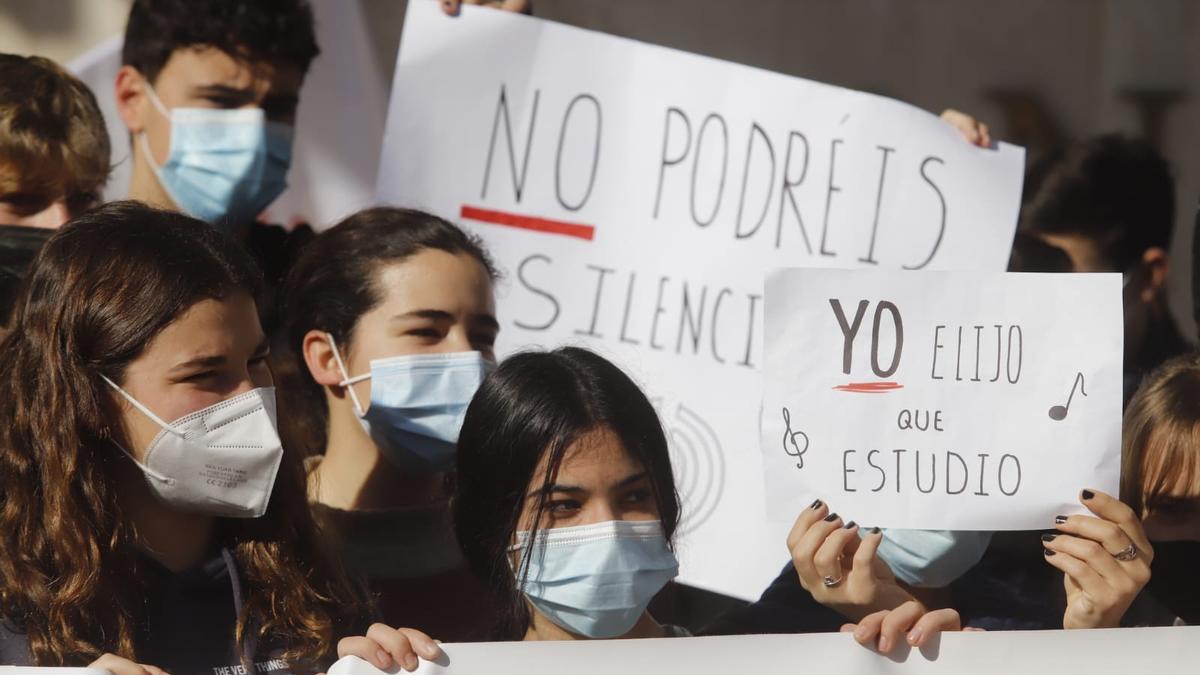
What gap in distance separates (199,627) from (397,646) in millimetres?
330

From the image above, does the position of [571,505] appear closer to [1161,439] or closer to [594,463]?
[594,463]

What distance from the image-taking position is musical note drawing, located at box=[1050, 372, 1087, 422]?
2312 mm

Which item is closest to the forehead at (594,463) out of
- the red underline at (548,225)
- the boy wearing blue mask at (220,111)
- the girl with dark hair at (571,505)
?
the girl with dark hair at (571,505)

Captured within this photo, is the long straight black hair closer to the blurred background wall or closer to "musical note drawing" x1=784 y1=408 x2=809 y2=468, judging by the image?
"musical note drawing" x1=784 y1=408 x2=809 y2=468

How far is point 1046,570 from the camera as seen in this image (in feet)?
9.15

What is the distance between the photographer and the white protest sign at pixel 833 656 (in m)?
2.14

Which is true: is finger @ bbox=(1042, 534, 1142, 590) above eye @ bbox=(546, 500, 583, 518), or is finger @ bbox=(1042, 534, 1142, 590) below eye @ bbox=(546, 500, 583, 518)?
above

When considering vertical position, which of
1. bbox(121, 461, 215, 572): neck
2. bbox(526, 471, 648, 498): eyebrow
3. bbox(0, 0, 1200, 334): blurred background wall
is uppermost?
bbox(0, 0, 1200, 334): blurred background wall

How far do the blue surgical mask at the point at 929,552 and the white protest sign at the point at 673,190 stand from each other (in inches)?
30.2

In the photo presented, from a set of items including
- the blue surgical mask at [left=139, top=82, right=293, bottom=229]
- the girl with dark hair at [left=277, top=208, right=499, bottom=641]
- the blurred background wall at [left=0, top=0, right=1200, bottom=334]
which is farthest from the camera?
the blurred background wall at [left=0, top=0, right=1200, bottom=334]

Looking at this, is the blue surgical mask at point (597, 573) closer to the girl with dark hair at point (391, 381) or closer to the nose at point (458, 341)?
the girl with dark hair at point (391, 381)

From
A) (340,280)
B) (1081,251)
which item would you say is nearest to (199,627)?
(340,280)

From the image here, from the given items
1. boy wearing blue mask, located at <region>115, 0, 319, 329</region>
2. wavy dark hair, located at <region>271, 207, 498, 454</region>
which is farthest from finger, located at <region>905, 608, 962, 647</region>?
boy wearing blue mask, located at <region>115, 0, 319, 329</region>

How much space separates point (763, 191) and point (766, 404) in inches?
46.5
